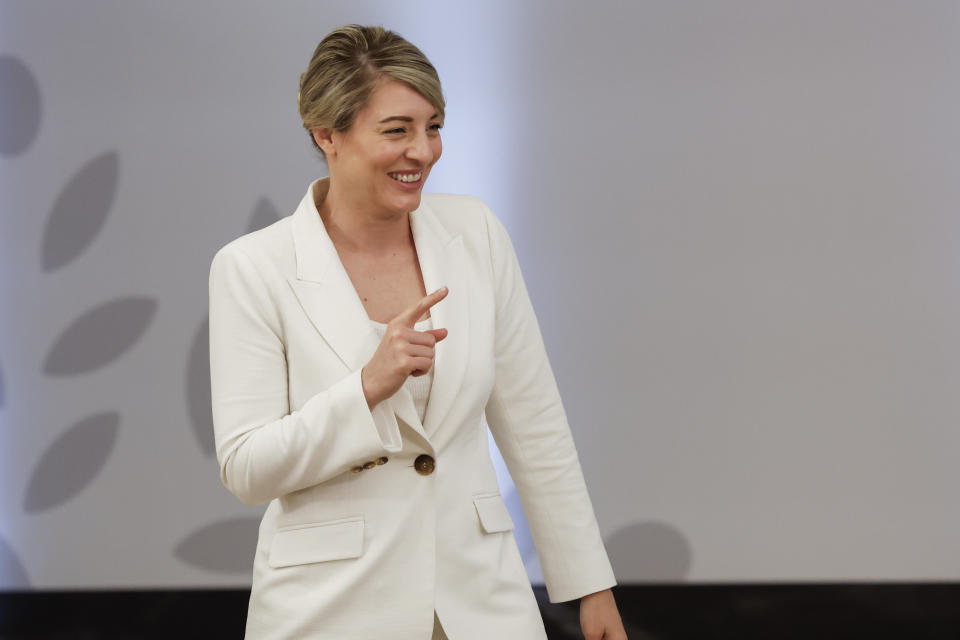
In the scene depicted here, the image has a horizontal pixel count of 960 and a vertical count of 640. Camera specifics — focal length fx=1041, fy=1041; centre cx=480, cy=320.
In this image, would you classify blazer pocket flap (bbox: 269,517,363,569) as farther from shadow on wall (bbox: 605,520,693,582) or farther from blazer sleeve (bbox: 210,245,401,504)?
shadow on wall (bbox: 605,520,693,582)

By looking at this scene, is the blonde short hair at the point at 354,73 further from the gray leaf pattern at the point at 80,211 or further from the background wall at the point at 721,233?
the gray leaf pattern at the point at 80,211

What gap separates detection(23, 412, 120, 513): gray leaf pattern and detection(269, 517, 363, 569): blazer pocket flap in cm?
215

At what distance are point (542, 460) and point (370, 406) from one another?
358 millimetres

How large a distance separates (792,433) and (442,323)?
2080 millimetres

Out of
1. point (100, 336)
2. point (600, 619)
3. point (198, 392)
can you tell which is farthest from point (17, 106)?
point (600, 619)

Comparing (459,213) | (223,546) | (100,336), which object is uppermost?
(459,213)

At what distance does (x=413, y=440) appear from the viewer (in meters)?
1.46

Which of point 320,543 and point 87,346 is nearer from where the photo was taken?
point 320,543

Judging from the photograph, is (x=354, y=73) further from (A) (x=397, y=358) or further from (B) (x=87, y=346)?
(B) (x=87, y=346)

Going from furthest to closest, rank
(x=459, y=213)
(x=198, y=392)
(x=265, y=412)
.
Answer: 1. (x=198, y=392)
2. (x=459, y=213)
3. (x=265, y=412)

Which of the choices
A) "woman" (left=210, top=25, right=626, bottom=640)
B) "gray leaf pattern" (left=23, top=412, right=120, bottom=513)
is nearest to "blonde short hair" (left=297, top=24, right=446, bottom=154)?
"woman" (left=210, top=25, right=626, bottom=640)

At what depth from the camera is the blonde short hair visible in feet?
4.88

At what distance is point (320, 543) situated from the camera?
1445 mm

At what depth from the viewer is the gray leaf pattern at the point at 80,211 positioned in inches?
134
